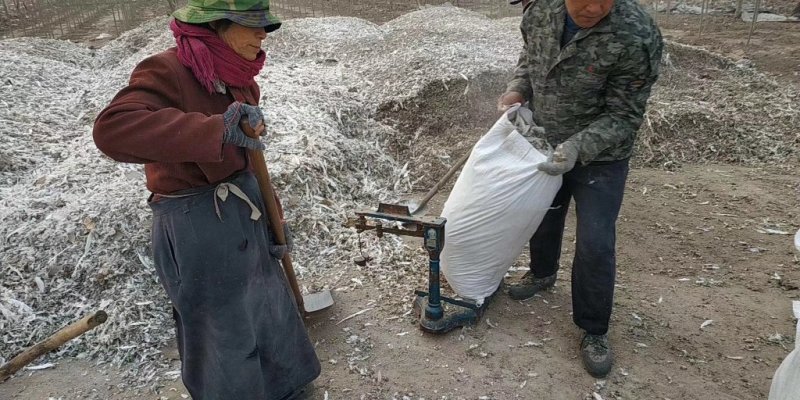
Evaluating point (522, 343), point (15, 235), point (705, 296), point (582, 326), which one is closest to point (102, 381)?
point (15, 235)

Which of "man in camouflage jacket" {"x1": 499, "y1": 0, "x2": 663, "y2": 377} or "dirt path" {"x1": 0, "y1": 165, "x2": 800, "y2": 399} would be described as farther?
"dirt path" {"x1": 0, "y1": 165, "x2": 800, "y2": 399}

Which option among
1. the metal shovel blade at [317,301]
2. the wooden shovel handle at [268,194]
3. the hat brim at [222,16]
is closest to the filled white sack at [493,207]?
Result: the metal shovel blade at [317,301]

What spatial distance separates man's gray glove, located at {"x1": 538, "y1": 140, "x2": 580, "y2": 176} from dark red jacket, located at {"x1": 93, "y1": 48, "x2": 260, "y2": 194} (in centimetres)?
128

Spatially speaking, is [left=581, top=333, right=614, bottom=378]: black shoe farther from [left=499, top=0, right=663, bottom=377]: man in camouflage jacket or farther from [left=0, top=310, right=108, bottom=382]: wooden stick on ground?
[left=0, top=310, right=108, bottom=382]: wooden stick on ground

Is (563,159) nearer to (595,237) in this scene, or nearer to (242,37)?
(595,237)

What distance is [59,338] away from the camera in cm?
192

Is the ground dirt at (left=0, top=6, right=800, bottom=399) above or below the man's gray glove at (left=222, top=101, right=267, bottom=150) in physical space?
below

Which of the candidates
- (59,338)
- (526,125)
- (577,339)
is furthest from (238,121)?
(577,339)

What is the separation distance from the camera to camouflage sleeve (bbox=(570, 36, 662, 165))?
211 cm

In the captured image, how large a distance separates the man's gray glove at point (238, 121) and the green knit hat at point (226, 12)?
0.82 ft

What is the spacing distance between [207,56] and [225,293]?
806 mm

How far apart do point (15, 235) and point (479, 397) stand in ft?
9.48

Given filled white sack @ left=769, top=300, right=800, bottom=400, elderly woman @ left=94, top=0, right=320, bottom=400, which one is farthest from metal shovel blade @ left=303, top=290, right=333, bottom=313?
filled white sack @ left=769, top=300, right=800, bottom=400

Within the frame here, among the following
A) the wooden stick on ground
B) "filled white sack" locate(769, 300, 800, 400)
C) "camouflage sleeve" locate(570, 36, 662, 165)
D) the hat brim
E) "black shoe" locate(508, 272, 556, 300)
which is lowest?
"black shoe" locate(508, 272, 556, 300)
